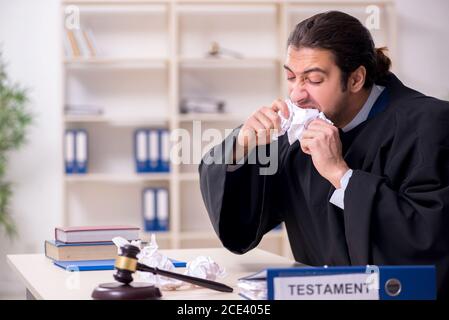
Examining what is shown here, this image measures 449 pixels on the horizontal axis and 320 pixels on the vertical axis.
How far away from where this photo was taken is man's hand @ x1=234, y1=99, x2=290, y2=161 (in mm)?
2246

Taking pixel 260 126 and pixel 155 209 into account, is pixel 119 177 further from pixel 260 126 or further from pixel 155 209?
pixel 260 126

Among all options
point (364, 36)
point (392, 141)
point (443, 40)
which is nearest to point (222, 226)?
point (392, 141)

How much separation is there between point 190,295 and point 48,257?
923 mm

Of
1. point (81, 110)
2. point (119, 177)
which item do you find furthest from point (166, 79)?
point (119, 177)

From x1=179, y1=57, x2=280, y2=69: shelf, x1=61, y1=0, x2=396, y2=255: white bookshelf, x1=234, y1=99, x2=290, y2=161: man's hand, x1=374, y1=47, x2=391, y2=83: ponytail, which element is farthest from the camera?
x1=61, y1=0, x2=396, y2=255: white bookshelf

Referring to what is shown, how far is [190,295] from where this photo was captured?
170cm

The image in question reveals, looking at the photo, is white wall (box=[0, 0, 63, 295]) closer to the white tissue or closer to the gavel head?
the white tissue

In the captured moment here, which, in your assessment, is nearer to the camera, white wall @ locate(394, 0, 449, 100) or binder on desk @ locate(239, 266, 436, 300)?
binder on desk @ locate(239, 266, 436, 300)

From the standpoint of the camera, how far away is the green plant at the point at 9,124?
5539 mm

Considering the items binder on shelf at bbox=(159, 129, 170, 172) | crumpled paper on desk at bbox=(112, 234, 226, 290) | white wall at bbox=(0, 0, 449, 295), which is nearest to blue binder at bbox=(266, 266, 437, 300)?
crumpled paper on desk at bbox=(112, 234, 226, 290)

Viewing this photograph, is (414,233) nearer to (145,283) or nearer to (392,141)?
(392,141)

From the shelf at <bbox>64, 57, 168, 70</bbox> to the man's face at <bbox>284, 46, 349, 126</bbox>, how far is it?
358 centimetres

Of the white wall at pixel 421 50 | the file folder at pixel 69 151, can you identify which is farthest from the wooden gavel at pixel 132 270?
the white wall at pixel 421 50

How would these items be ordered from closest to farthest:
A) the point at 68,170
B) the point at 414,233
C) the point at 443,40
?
the point at 414,233, the point at 68,170, the point at 443,40
